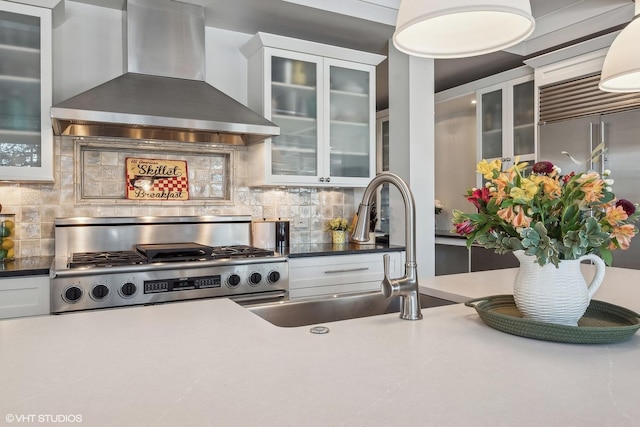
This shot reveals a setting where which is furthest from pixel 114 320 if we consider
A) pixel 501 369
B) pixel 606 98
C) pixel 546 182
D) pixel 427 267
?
pixel 606 98

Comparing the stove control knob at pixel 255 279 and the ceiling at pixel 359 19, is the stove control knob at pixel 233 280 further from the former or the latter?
the ceiling at pixel 359 19

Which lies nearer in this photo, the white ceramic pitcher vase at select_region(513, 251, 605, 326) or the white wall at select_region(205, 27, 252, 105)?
the white ceramic pitcher vase at select_region(513, 251, 605, 326)

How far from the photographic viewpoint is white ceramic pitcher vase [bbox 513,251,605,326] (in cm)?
106

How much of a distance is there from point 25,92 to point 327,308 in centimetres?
202

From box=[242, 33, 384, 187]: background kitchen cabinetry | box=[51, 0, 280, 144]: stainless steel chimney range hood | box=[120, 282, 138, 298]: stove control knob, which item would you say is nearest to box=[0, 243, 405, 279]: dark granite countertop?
box=[120, 282, 138, 298]: stove control knob

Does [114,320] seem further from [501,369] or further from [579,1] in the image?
[579,1]

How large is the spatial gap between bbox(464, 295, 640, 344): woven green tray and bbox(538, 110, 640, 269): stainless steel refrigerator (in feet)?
5.90

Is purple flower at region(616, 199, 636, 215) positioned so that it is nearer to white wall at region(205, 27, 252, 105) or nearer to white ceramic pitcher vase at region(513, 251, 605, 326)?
white ceramic pitcher vase at region(513, 251, 605, 326)

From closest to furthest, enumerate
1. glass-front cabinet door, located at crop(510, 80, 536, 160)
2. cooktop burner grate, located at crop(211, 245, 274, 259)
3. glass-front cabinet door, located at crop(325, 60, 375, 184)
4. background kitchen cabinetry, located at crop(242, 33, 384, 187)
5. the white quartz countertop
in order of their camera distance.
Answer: the white quartz countertop, cooktop burner grate, located at crop(211, 245, 274, 259), background kitchen cabinetry, located at crop(242, 33, 384, 187), glass-front cabinet door, located at crop(325, 60, 375, 184), glass-front cabinet door, located at crop(510, 80, 536, 160)

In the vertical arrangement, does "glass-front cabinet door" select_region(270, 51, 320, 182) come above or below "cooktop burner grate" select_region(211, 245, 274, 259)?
above

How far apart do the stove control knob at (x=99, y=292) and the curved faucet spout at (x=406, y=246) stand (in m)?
1.48

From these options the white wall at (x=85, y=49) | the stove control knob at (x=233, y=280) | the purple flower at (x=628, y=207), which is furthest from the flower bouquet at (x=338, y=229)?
the purple flower at (x=628, y=207)

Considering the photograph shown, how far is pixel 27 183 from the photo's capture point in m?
2.64

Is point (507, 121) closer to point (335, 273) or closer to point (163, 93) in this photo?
point (335, 273)
